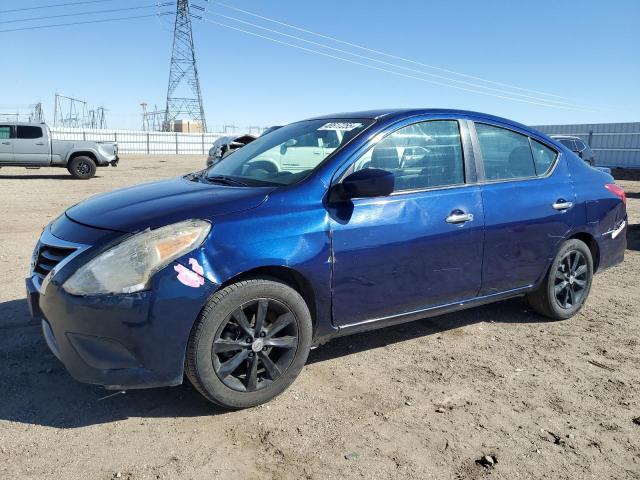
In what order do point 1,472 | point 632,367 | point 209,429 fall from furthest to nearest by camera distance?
1. point 632,367
2. point 209,429
3. point 1,472

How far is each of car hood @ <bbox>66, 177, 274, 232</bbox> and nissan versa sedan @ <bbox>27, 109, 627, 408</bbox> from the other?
1 centimetres

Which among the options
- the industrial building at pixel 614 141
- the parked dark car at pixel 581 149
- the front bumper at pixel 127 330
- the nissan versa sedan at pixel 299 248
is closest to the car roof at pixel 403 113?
the nissan versa sedan at pixel 299 248

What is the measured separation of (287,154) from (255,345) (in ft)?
4.85

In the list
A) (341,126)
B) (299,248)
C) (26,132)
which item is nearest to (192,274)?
(299,248)

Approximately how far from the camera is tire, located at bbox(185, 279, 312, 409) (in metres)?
2.83

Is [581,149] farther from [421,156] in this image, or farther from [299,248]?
[299,248]

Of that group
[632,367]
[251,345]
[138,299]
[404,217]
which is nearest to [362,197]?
[404,217]

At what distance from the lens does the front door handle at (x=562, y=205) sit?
14.1ft

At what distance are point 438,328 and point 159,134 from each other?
40.7 metres

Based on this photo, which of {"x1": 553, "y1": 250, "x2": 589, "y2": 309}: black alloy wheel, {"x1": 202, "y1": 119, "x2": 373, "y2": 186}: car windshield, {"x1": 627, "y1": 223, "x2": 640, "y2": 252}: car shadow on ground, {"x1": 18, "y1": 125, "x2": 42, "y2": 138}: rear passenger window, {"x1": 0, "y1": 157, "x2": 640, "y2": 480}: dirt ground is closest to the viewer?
{"x1": 0, "y1": 157, "x2": 640, "y2": 480}: dirt ground

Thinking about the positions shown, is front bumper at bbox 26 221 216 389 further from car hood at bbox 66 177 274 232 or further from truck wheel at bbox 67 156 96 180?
truck wheel at bbox 67 156 96 180

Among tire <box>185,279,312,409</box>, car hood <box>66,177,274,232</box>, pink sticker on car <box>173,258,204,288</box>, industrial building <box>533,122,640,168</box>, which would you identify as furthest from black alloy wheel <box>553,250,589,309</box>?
industrial building <box>533,122,640,168</box>

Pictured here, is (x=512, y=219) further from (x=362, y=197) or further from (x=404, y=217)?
(x=362, y=197)

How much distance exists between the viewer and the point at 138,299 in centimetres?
266
